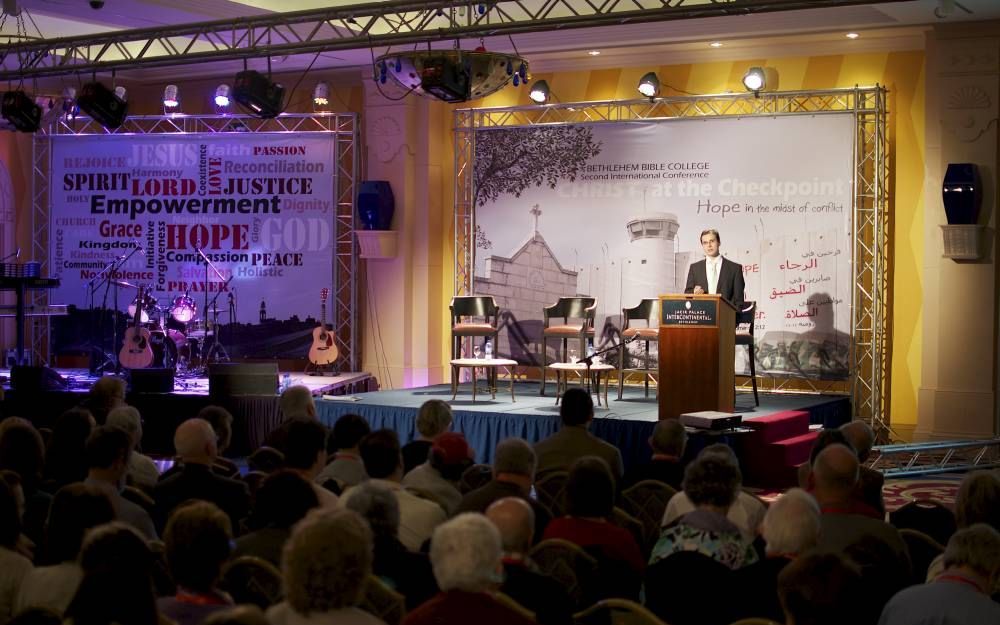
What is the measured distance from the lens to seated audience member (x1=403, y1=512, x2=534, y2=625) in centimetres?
291

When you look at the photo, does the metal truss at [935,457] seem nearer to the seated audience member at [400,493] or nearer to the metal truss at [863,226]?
the metal truss at [863,226]

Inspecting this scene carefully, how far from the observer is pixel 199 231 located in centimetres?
1437

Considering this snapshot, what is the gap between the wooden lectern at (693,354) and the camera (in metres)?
8.94

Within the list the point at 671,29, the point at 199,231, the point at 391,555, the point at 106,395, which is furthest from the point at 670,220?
the point at 391,555

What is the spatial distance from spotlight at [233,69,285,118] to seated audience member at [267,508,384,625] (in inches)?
340

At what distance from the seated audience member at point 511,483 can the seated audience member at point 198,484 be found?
37.4 inches

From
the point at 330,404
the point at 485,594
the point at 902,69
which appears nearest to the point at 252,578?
the point at 485,594

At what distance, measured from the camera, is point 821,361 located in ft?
38.0

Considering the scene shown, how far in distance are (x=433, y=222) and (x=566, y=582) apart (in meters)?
10.3

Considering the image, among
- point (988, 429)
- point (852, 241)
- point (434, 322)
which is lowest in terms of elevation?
point (988, 429)

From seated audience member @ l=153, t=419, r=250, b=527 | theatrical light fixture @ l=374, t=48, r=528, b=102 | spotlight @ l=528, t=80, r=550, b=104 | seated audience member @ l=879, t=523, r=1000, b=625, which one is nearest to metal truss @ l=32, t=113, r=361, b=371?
spotlight @ l=528, t=80, r=550, b=104

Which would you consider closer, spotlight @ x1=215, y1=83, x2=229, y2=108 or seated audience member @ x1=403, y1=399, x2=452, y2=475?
seated audience member @ x1=403, y1=399, x2=452, y2=475

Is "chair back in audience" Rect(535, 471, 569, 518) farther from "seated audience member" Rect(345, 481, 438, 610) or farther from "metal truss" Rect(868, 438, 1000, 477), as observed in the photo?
"metal truss" Rect(868, 438, 1000, 477)

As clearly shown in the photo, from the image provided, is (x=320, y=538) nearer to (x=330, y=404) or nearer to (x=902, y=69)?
(x=330, y=404)
